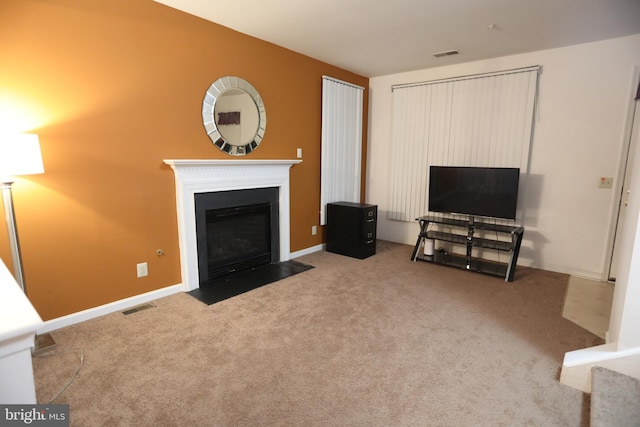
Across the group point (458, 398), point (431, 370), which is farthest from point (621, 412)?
point (431, 370)

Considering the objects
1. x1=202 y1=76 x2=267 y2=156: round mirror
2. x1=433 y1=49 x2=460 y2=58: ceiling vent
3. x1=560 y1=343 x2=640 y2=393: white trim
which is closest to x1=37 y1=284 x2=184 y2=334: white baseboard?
x1=202 y1=76 x2=267 y2=156: round mirror

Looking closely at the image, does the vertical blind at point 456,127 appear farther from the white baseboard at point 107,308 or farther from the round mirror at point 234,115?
the white baseboard at point 107,308

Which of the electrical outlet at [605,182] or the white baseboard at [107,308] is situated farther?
the electrical outlet at [605,182]

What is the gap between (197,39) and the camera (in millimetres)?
3053

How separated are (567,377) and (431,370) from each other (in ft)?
2.49

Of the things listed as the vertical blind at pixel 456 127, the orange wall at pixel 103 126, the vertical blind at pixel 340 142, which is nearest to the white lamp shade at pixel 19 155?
the orange wall at pixel 103 126

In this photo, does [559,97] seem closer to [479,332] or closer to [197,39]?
[479,332]

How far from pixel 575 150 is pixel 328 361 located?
138 inches

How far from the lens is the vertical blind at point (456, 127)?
3.96 metres

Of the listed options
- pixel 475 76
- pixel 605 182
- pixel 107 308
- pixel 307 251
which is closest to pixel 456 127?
pixel 475 76

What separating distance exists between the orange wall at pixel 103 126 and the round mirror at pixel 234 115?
0.31ft

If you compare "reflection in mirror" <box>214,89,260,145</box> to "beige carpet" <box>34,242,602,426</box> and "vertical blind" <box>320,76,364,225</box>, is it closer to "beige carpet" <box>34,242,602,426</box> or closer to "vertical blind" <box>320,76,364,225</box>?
"vertical blind" <box>320,76,364,225</box>

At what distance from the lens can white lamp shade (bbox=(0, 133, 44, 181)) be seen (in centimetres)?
193

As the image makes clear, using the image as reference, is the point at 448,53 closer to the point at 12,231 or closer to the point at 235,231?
the point at 235,231
